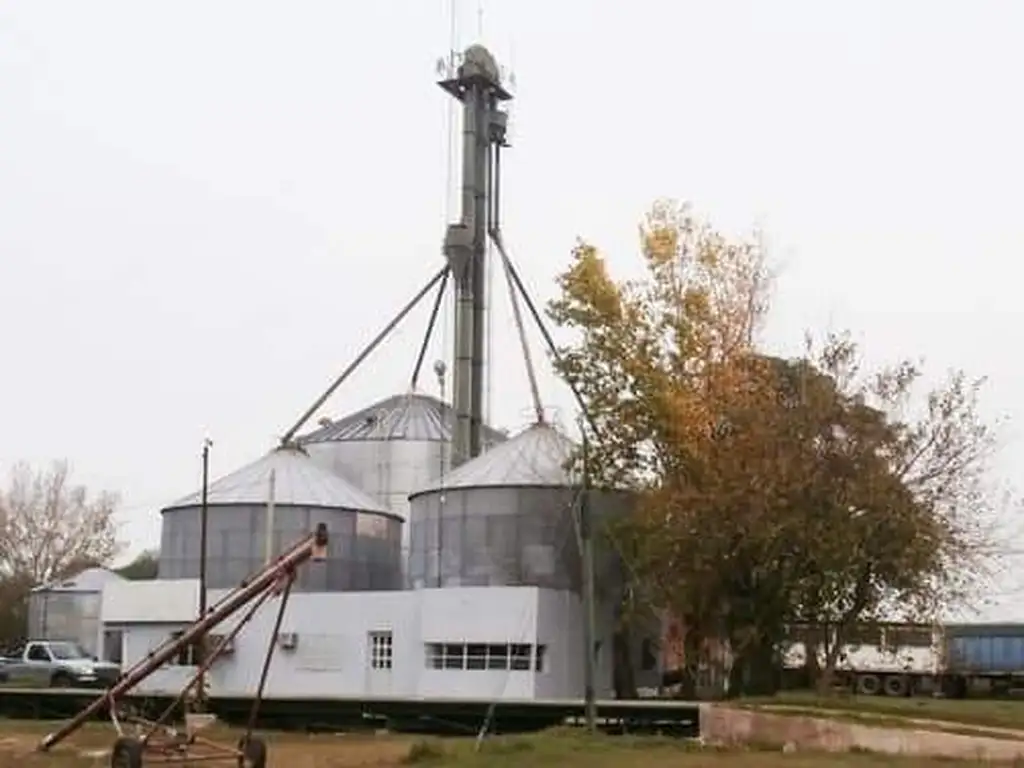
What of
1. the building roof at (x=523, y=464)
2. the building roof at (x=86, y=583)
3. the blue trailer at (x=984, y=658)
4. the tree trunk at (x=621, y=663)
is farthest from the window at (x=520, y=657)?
the building roof at (x=86, y=583)

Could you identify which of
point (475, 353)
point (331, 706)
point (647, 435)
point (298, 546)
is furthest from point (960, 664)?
point (298, 546)

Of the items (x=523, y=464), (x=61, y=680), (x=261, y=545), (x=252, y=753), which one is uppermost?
(x=523, y=464)

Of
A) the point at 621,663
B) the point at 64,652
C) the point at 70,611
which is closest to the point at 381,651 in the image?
the point at 621,663

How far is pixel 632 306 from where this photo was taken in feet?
178

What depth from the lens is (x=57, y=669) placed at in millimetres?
57156

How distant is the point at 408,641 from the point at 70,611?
2420cm

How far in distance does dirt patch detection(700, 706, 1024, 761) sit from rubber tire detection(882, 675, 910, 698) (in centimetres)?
3324

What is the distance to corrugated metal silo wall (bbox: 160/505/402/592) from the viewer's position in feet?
207

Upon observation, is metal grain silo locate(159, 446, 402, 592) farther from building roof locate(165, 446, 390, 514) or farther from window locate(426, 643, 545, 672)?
window locate(426, 643, 545, 672)

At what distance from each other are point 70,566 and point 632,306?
51644 mm

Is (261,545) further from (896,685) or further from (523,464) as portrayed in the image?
(896,685)

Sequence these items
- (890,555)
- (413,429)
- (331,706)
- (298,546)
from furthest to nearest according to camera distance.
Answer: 1. (413,429)
2. (890,555)
3. (331,706)
4. (298,546)

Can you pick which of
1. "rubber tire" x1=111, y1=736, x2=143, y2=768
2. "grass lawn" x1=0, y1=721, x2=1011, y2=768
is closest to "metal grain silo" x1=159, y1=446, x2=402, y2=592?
"grass lawn" x1=0, y1=721, x2=1011, y2=768

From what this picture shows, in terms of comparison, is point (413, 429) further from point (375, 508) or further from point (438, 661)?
point (438, 661)
